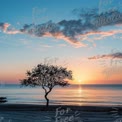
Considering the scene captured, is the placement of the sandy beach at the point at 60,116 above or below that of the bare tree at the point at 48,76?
below

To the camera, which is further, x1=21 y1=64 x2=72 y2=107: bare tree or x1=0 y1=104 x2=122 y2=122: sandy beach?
x1=21 y1=64 x2=72 y2=107: bare tree

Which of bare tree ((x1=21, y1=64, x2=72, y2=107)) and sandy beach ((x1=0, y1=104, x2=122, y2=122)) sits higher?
bare tree ((x1=21, y1=64, x2=72, y2=107))

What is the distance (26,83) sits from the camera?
64.9 metres

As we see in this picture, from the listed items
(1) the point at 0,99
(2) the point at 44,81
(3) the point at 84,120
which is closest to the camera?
(3) the point at 84,120

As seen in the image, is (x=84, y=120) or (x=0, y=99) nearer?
(x=84, y=120)

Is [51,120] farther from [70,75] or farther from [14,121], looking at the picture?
[70,75]

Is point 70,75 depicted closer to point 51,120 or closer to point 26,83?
point 26,83

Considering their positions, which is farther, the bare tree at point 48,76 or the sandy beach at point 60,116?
the bare tree at point 48,76

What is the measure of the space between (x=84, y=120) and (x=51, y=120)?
483cm

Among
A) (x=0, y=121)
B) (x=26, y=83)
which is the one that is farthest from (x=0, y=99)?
(x=0, y=121)

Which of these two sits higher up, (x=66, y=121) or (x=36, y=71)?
(x=36, y=71)

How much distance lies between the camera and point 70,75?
64125mm

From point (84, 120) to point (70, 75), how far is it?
20.1 metres

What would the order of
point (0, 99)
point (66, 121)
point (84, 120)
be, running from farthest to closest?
point (0, 99) → point (84, 120) → point (66, 121)
